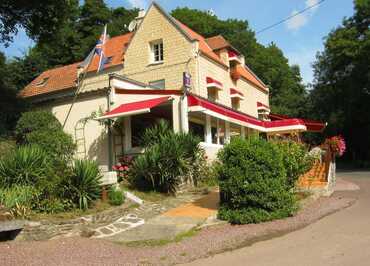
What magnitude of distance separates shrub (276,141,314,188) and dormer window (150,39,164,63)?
1504 cm

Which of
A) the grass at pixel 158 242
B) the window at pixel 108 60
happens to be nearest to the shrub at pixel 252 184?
the grass at pixel 158 242

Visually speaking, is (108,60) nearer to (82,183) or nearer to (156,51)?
(156,51)

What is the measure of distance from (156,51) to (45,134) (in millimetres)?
11028

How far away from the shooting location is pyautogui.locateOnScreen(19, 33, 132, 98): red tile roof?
2855 cm

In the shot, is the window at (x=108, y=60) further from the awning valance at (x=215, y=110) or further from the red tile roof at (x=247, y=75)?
the awning valance at (x=215, y=110)

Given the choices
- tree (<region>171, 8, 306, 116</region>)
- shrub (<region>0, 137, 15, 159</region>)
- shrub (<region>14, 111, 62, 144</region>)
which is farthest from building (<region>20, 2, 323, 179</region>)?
tree (<region>171, 8, 306, 116</region>)

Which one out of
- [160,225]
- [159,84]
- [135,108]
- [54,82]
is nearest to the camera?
[160,225]

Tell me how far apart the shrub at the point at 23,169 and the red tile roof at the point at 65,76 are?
14.0 metres

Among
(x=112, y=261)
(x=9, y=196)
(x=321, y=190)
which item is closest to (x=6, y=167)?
(x=9, y=196)

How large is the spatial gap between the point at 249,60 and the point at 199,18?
9174mm

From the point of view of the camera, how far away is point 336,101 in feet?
159

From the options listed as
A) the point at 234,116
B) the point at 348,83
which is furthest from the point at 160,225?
the point at 348,83

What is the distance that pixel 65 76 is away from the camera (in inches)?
1216

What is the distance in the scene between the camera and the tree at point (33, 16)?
71.8 feet
